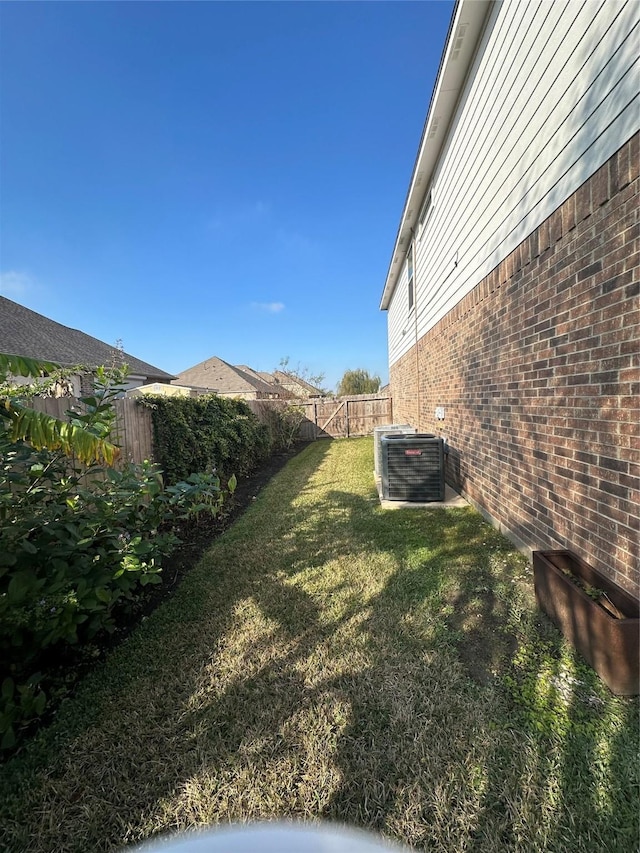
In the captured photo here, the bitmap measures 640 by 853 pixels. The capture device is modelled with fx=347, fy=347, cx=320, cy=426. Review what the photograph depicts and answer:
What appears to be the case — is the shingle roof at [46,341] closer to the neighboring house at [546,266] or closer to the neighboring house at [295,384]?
the neighboring house at [546,266]

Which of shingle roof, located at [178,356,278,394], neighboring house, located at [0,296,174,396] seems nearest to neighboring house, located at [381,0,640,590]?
neighboring house, located at [0,296,174,396]

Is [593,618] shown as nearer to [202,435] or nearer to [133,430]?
[133,430]

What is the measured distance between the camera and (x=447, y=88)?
495cm

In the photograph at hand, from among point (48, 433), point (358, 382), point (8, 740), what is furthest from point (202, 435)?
point (358, 382)

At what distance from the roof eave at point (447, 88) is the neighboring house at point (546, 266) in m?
0.02

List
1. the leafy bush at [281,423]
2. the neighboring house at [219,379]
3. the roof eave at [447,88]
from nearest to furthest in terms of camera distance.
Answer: the roof eave at [447,88], the leafy bush at [281,423], the neighboring house at [219,379]

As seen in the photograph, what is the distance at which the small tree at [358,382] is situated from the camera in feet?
→ 128

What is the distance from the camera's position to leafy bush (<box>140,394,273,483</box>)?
5133mm

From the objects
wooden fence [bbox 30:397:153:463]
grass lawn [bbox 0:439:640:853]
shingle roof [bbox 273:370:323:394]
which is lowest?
grass lawn [bbox 0:439:640:853]

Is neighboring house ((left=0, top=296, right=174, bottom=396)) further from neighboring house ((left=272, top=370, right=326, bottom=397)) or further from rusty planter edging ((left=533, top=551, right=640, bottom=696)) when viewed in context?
neighboring house ((left=272, top=370, right=326, bottom=397))

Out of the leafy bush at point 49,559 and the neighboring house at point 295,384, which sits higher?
the neighboring house at point 295,384

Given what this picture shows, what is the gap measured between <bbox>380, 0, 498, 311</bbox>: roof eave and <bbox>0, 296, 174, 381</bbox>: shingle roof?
9205mm

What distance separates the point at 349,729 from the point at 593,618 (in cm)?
150

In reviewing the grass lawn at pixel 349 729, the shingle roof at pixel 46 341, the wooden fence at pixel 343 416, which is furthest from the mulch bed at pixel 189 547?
the wooden fence at pixel 343 416
